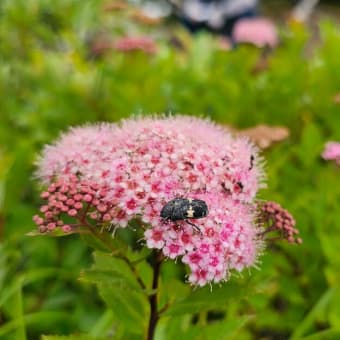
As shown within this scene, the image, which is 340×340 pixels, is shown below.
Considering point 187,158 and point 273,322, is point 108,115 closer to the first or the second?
point 273,322

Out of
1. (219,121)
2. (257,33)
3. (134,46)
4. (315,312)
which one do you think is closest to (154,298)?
(315,312)

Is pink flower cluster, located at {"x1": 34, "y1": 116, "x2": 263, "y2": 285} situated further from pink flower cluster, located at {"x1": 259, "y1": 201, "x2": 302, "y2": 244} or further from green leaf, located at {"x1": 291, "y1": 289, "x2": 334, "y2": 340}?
green leaf, located at {"x1": 291, "y1": 289, "x2": 334, "y2": 340}

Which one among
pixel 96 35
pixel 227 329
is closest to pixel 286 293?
pixel 227 329

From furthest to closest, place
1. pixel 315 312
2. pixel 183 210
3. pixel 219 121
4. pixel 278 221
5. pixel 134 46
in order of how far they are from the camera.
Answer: pixel 134 46 → pixel 219 121 → pixel 315 312 → pixel 278 221 → pixel 183 210

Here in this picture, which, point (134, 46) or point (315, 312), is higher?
point (134, 46)

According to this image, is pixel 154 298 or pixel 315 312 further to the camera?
pixel 315 312

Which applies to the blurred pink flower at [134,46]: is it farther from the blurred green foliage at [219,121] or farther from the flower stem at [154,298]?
the flower stem at [154,298]

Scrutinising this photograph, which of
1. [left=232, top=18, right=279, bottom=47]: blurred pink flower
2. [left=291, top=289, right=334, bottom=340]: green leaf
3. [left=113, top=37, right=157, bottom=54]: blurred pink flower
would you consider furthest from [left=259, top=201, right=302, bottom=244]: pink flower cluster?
[left=232, top=18, right=279, bottom=47]: blurred pink flower

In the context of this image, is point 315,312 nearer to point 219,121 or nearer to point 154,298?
point 154,298
